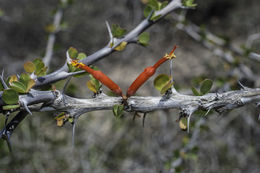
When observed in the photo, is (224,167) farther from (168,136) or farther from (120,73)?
(120,73)

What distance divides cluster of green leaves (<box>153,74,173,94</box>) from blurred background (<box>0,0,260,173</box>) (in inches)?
13.0

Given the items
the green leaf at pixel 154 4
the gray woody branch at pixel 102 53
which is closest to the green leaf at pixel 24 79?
the gray woody branch at pixel 102 53

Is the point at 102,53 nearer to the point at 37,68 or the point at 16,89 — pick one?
the point at 37,68

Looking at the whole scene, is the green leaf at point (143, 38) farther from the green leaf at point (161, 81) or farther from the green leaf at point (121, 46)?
the green leaf at point (161, 81)

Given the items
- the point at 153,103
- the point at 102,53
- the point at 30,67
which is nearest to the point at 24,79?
the point at 30,67

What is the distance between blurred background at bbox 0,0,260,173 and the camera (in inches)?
138

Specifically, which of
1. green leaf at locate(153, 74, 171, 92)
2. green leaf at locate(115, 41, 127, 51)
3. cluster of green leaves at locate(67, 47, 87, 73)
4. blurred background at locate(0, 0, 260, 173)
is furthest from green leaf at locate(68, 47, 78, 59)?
blurred background at locate(0, 0, 260, 173)

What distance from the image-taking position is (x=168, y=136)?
4363 millimetres

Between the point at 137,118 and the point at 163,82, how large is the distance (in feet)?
14.7

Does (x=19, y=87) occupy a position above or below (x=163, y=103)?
above

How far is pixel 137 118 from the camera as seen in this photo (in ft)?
18.4

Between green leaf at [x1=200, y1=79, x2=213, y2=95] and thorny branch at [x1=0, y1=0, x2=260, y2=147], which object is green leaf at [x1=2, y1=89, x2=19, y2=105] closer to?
thorny branch at [x1=0, y1=0, x2=260, y2=147]

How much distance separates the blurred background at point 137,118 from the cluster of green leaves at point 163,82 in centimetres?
33

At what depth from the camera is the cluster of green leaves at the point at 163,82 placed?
46.7 inches
